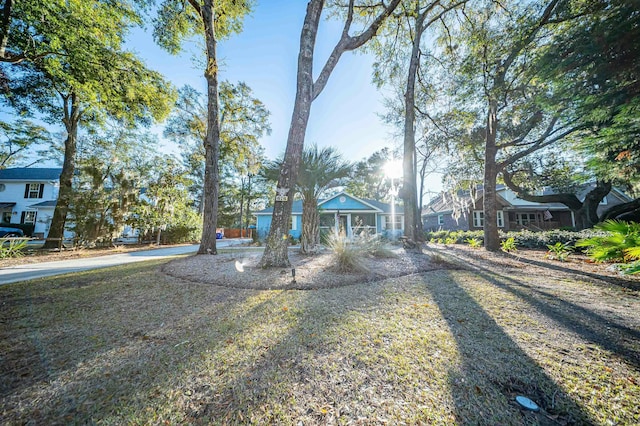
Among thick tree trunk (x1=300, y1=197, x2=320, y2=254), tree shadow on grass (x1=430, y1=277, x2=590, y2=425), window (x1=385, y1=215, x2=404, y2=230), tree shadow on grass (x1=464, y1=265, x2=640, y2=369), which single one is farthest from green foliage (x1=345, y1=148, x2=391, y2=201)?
tree shadow on grass (x1=430, y1=277, x2=590, y2=425)

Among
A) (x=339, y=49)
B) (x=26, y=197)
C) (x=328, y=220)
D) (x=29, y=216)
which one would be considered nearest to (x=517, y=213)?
(x=328, y=220)

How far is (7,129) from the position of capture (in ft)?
48.4

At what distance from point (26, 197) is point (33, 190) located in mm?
788

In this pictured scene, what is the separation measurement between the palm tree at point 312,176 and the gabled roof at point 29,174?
85.0 feet

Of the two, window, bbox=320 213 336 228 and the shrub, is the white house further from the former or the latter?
the shrub

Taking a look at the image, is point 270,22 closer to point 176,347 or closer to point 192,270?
point 192,270

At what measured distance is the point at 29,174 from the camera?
66.0 feet

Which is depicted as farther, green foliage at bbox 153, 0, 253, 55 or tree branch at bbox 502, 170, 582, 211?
tree branch at bbox 502, 170, 582, 211

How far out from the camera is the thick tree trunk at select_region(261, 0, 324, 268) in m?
4.70

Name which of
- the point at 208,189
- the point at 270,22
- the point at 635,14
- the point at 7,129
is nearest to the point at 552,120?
the point at 635,14

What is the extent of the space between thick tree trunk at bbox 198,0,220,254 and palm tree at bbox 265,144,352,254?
6.24 feet

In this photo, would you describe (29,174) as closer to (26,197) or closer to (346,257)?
(26,197)

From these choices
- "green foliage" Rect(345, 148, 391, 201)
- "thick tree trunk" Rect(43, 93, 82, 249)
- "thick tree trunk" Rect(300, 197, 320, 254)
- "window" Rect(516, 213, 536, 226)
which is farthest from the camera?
"green foliage" Rect(345, 148, 391, 201)

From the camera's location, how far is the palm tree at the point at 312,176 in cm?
696
